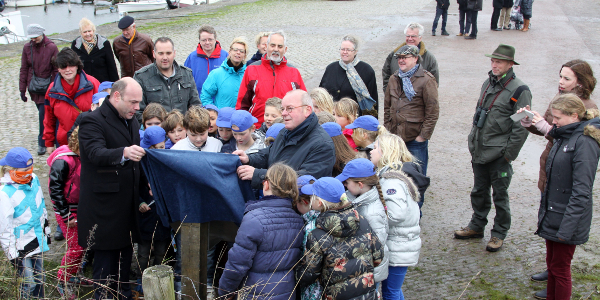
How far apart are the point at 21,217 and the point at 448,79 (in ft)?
36.8

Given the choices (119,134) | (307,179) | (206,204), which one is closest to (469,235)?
(307,179)

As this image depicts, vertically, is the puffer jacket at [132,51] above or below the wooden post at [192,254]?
above

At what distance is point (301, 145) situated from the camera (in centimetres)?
436

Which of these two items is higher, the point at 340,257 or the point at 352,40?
the point at 352,40

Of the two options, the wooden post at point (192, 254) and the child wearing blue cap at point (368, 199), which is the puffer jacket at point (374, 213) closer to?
the child wearing blue cap at point (368, 199)

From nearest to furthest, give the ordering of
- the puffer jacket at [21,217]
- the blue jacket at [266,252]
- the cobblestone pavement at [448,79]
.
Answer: the blue jacket at [266,252] < the puffer jacket at [21,217] < the cobblestone pavement at [448,79]

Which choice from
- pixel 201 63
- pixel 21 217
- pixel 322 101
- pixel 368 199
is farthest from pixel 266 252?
pixel 201 63

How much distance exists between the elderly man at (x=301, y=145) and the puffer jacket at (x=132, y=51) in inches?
198

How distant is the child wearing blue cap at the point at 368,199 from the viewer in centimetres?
394

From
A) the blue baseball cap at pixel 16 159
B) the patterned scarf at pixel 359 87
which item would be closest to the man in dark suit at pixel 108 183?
the blue baseball cap at pixel 16 159

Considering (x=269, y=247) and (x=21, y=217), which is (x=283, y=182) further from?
(x=21, y=217)

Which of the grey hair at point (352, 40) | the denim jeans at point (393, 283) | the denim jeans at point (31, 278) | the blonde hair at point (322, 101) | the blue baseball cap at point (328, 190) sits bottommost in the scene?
the denim jeans at point (393, 283)

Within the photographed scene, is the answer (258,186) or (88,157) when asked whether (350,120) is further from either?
(88,157)

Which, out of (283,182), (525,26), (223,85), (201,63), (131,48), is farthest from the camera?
(525,26)
